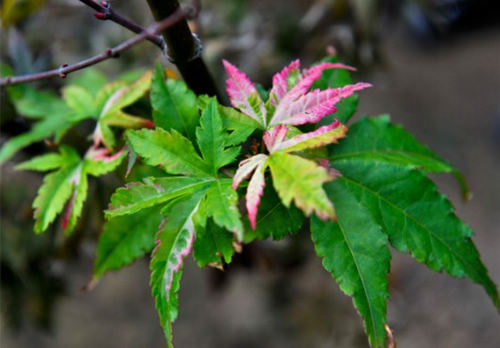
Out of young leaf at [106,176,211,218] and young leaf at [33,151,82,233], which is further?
young leaf at [33,151,82,233]

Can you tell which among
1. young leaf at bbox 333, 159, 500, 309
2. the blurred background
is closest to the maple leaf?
young leaf at bbox 333, 159, 500, 309

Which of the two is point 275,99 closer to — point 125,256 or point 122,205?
point 122,205

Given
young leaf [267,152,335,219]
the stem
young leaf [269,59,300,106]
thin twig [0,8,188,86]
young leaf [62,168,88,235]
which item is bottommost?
young leaf [62,168,88,235]

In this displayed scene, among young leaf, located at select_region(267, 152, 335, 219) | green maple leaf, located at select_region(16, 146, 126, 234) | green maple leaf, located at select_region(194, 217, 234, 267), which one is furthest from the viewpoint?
green maple leaf, located at select_region(16, 146, 126, 234)

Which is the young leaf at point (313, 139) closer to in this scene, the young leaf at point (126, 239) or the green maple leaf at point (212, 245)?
the green maple leaf at point (212, 245)

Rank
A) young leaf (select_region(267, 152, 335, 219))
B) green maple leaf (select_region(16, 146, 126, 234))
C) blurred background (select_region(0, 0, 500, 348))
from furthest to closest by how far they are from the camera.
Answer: blurred background (select_region(0, 0, 500, 348))
green maple leaf (select_region(16, 146, 126, 234))
young leaf (select_region(267, 152, 335, 219))

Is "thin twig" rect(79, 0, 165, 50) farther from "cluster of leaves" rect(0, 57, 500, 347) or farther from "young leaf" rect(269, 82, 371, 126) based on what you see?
"young leaf" rect(269, 82, 371, 126)

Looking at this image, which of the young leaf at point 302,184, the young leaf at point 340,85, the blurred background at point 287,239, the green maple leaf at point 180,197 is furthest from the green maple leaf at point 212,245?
the blurred background at point 287,239
